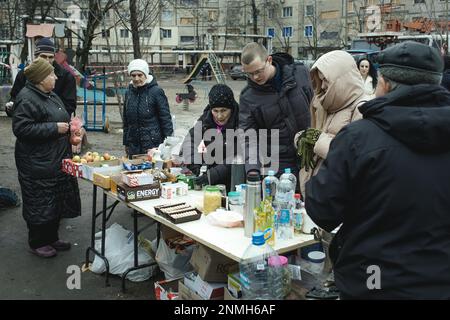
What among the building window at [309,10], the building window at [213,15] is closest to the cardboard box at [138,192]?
the building window at [309,10]

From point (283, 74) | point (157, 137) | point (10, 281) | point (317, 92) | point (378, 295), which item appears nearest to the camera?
point (378, 295)

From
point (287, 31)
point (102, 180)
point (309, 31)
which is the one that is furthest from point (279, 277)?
point (287, 31)

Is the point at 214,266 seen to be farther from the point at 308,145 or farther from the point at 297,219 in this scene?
the point at 308,145

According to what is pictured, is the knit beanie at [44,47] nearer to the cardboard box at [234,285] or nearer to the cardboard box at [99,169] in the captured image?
the cardboard box at [99,169]

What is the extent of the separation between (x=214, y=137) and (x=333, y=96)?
1226mm

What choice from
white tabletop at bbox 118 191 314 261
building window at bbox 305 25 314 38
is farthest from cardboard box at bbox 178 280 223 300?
building window at bbox 305 25 314 38

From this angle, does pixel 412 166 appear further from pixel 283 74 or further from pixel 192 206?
pixel 283 74

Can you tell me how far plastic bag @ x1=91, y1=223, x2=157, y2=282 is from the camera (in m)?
4.13

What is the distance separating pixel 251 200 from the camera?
2805 millimetres

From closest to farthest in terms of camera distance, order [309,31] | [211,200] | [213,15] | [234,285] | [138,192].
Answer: [234,285] → [211,200] → [138,192] → [309,31] → [213,15]

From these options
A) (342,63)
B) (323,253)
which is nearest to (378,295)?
(323,253)

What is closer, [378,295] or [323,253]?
[378,295]

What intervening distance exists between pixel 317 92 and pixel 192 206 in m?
1.17
